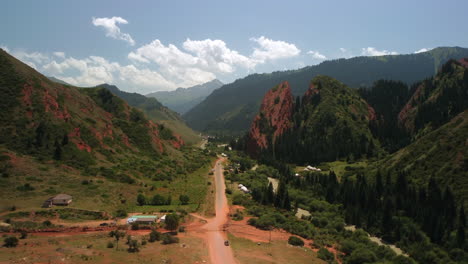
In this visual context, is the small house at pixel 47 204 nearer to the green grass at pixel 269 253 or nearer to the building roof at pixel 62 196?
the building roof at pixel 62 196

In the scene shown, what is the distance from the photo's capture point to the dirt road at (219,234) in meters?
42.0

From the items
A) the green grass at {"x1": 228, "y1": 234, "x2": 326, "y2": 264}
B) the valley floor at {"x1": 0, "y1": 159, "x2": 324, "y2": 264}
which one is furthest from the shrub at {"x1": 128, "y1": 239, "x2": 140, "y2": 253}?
the green grass at {"x1": 228, "y1": 234, "x2": 326, "y2": 264}

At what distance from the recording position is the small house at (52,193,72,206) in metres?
58.4

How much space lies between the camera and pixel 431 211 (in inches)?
2346

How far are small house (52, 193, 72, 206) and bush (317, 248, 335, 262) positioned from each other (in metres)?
49.4

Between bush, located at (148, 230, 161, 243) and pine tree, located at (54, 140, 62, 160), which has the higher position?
pine tree, located at (54, 140, 62, 160)

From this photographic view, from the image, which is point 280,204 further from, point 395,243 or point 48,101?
point 48,101

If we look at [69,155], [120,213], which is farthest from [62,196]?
[69,155]

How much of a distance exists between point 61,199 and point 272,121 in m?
129

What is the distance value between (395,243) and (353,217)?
1062 centimetres

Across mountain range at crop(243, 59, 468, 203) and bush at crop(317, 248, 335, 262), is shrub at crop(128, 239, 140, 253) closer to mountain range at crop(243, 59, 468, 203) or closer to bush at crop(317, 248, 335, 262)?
bush at crop(317, 248, 335, 262)

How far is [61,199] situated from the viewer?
194ft

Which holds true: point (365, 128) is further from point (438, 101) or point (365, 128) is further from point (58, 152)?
point (58, 152)

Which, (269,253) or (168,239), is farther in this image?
(168,239)
